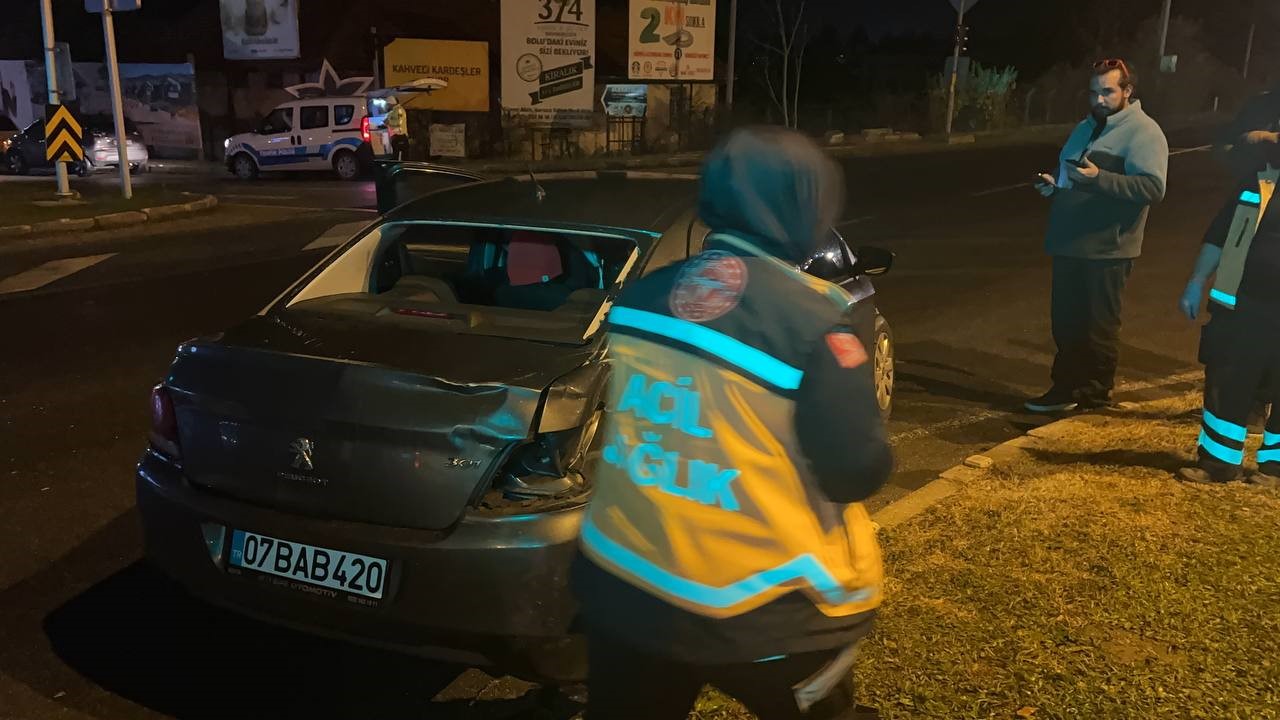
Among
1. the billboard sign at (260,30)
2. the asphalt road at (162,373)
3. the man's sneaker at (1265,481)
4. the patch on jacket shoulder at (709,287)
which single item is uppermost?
the billboard sign at (260,30)

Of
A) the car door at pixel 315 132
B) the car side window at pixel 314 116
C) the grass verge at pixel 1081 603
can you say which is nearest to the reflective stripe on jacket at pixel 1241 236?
the grass verge at pixel 1081 603

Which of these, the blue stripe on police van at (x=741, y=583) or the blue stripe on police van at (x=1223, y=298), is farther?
the blue stripe on police van at (x=1223, y=298)

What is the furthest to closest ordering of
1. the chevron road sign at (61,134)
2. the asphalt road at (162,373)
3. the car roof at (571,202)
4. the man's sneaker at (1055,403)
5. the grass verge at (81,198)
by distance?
the chevron road sign at (61,134)
the grass verge at (81,198)
the man's sneaker at (1055,403)
the car roof at (571,202)
the asphalt road at (162,373)

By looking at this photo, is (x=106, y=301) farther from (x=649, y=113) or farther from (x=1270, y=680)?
(x=649, y=113)

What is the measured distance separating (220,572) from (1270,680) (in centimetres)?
309

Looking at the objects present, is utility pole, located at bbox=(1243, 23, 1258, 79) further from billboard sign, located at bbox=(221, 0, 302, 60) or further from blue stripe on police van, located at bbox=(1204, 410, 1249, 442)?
blue stripe on police van, located at bbox=(1204, 410, 1249, 442)

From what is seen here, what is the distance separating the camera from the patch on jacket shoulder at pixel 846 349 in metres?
1.78

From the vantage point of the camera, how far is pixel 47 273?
10609mm

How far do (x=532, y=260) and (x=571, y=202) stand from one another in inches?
13.5

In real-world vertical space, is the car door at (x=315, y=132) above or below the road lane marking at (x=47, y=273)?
above

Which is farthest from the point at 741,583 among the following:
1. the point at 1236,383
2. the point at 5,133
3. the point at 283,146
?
the point at 5,133

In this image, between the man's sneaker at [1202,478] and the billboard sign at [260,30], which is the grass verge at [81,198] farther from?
the man's sneaker at [1202,478]

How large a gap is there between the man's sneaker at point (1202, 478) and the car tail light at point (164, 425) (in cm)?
415

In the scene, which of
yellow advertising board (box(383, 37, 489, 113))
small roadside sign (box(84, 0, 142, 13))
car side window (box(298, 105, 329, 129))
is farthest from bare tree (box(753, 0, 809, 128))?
small roadside sign (box(84, 0, 142, 13))
